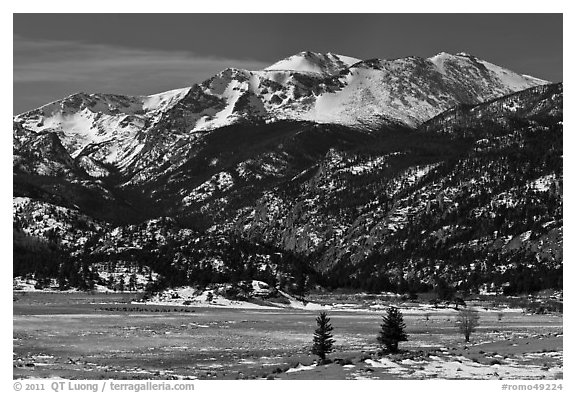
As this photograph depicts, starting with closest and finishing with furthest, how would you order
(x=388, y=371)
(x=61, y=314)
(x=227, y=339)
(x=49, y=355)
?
(x=388, y=371) → (x=49, y=355) → (x=227, y=339) → (x=61, y=314)

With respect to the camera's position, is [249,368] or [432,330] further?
[432,330]

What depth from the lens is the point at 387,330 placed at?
99.6 metres

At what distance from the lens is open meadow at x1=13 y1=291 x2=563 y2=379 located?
80812 mm

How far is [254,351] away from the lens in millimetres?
113125

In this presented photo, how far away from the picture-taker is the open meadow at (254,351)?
265 feet

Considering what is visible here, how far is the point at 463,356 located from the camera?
95.0m
